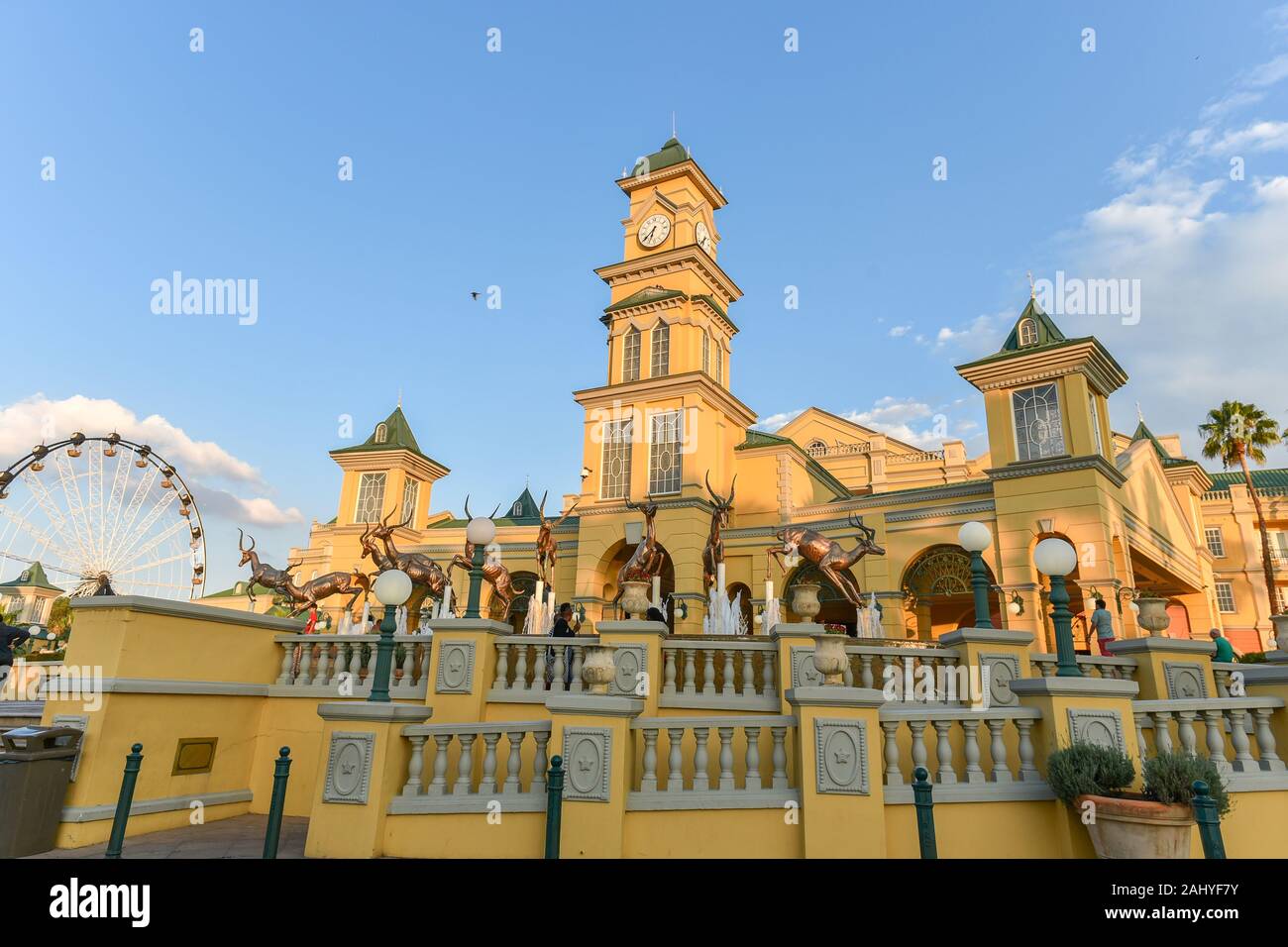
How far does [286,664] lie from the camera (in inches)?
425

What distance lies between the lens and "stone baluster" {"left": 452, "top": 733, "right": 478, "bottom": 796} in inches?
283

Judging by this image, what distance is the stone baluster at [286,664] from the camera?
10672 mm

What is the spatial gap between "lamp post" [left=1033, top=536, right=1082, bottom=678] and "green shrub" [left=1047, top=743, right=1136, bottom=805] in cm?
112

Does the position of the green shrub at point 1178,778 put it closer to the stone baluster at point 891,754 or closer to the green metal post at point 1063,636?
the green metal post at point 1063,636

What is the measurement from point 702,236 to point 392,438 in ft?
52.2

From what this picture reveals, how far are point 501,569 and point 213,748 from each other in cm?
890

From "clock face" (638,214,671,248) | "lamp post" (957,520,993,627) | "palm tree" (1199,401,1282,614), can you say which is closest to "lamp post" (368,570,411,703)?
"lamp post" (957,520,993,627)

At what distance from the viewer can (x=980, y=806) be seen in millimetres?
6656

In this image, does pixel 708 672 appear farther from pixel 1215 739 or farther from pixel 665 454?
pixel 665 454

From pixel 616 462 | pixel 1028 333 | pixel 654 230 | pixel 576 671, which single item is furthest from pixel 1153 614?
pixel 654 230

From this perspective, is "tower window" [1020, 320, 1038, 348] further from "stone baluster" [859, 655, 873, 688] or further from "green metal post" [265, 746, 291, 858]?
"green metal post" [265, 746, 291, 858]
